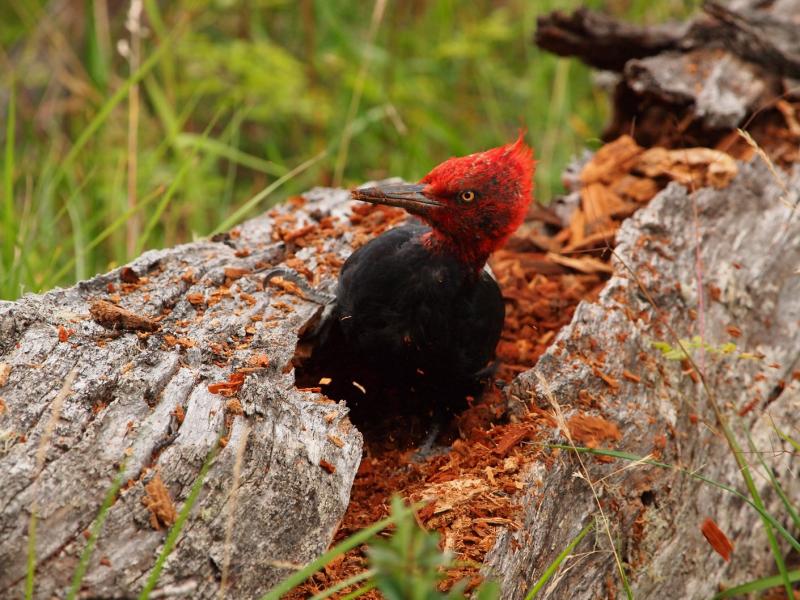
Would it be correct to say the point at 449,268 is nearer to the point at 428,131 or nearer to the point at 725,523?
the point at 725,523

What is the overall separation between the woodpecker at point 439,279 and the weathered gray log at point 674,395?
0.94 feet

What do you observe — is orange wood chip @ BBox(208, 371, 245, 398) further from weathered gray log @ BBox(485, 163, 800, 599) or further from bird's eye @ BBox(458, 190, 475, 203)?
bird's eye @ BBox(458, 190, 475, 203)

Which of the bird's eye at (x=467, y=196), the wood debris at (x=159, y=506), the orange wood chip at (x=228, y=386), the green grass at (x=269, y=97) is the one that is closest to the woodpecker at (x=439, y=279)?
the bird's eye at (x=467, y=196)

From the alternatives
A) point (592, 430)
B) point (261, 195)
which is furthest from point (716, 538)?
point (261, 195)

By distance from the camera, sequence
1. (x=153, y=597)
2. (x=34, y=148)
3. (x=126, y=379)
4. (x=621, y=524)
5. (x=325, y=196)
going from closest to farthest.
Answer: (x=153, y=597) < (x=126, y=379) < (x=621, y=524) < (x=325, y=196) < (x=34, y=148)

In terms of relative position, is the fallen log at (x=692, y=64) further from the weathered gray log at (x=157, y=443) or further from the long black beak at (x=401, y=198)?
the weathered gray log at (x=157, y=443)

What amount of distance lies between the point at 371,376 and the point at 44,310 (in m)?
1.02

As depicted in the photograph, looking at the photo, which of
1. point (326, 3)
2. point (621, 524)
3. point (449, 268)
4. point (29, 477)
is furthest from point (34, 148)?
point (621, 524)

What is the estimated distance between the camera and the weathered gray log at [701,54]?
343cm

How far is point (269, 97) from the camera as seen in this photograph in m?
4.74

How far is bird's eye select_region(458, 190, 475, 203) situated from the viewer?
8.01 ft

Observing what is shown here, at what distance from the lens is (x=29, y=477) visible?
156 centimetres

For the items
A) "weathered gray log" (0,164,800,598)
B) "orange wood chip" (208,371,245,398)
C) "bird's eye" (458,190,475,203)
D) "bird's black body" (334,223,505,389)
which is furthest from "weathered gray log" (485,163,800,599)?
"orange wood chip" (208,371,245,398)

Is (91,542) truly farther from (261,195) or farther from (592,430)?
(261,195)
